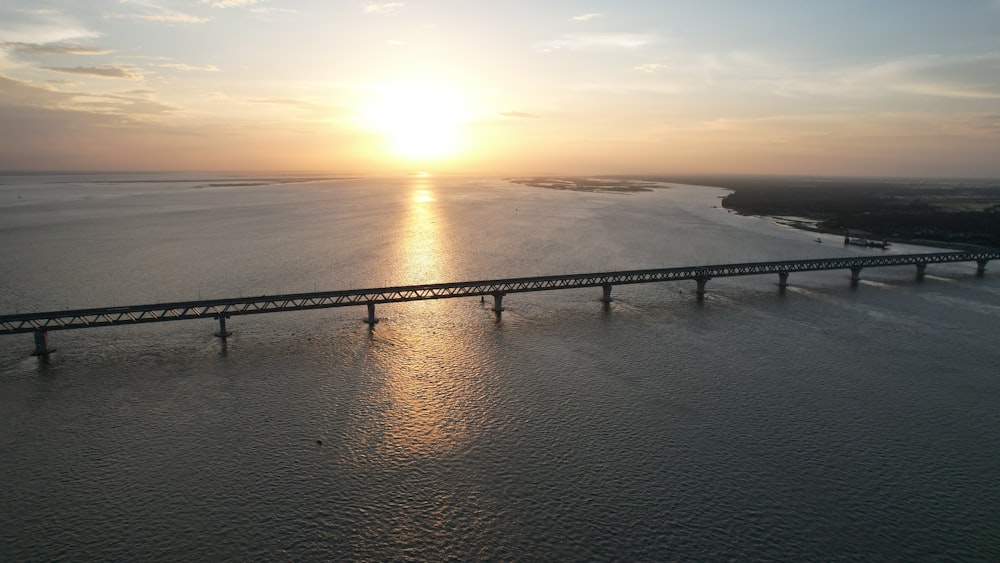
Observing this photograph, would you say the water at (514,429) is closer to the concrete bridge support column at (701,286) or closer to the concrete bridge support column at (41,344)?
the concrete bridge support column at (701,286)

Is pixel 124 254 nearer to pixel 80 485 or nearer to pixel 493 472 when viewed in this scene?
pixel 80 485

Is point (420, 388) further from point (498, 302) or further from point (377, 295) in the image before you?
point (498, 302)

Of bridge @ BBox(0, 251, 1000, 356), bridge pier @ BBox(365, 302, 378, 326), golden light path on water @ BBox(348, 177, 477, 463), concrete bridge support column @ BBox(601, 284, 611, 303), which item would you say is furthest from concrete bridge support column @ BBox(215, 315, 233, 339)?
concrete bridge support column @ BBox(601, 284, 611, 303)

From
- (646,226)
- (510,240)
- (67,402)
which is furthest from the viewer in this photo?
(646,226)

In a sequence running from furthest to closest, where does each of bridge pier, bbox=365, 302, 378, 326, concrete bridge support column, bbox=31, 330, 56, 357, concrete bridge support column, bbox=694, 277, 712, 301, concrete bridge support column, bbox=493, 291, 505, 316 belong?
concrete bridge support column, bbox=694, 277, 712, 301, concrete bridge support column, bbox=493, 291, 505, 316, bridge pier, bbox=365, 302, 378, 326, concrete bridge support column, bbox=31, 330, 56, 357

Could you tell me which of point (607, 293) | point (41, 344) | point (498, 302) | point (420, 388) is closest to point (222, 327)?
point (41, 344)

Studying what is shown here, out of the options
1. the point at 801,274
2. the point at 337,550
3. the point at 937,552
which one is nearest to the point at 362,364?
the point at 337,550

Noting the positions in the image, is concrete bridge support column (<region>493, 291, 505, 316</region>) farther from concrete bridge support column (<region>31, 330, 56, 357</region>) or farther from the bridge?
concrete bridge support column (<region>31, 330, 56, 357</region>)
